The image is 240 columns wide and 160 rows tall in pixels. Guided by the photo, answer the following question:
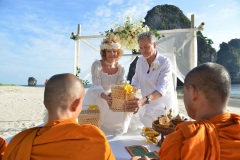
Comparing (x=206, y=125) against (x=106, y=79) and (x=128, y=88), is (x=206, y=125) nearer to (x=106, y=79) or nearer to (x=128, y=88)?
(x=128, y=88)

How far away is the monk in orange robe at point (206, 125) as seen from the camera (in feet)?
4.69

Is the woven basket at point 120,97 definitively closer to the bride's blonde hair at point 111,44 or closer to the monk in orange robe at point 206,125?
the bride's blonde hair at point 111,44

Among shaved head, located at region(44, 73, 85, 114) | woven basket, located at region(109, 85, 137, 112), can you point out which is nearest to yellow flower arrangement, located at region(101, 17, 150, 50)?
woven basket, located at region(109, 85, 137, 112)

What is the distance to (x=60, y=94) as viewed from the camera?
1.76 m

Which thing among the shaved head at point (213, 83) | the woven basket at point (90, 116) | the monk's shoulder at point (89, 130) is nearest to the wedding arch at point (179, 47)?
the woven basket at point (90, 116)

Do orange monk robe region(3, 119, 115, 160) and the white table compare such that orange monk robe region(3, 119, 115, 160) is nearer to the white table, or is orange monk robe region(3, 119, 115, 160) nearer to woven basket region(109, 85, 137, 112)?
the white table

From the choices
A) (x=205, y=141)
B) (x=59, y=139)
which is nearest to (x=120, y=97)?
(x=59, y=139)

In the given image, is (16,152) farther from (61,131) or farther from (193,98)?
(193,98)

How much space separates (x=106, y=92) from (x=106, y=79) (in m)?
0.45

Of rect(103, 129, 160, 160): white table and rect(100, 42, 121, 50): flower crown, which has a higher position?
rect(100, 42, 121, 50): flower crown

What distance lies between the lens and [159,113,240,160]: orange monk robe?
1419 mm

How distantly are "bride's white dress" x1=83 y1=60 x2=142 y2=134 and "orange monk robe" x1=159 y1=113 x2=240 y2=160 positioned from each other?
2934mm

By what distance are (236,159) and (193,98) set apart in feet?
1.63

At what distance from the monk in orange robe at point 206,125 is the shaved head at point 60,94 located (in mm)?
806
